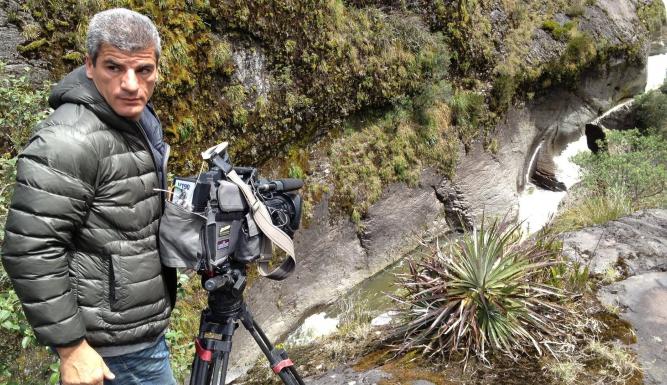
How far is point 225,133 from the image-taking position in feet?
26.2

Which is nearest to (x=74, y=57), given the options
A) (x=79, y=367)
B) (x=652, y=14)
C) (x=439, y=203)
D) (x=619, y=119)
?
(x=79, y=367)

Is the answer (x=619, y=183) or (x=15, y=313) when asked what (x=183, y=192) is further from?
(x=619, y=183)

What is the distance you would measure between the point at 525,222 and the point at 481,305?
8.99 m

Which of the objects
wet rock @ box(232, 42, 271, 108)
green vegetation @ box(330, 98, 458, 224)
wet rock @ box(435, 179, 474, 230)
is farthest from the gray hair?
wet rock @ box(435, 179, 474, 230)

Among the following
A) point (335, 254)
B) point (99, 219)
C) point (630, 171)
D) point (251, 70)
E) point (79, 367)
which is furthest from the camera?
point (630, 171)

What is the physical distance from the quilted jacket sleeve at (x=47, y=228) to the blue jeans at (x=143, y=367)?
0.43 meters

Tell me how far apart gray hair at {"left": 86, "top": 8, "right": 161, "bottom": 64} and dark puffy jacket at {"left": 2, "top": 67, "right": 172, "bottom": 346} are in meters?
0.17

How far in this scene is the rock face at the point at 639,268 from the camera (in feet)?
13.6

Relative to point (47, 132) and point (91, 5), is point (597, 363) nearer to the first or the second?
point (47, 132)

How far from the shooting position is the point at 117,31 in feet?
6.41

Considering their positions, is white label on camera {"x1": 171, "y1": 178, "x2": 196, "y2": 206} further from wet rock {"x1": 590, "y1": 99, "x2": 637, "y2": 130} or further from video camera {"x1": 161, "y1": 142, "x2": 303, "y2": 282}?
wet rock {"x1": 590, "y1": 99, "x2": 637, "y2": 130}

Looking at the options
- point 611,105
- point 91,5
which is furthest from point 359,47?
point 611,105

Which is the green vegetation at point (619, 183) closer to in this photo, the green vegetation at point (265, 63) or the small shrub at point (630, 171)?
the small shrub at point (630, 171)

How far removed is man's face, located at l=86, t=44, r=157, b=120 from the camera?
1993mm
